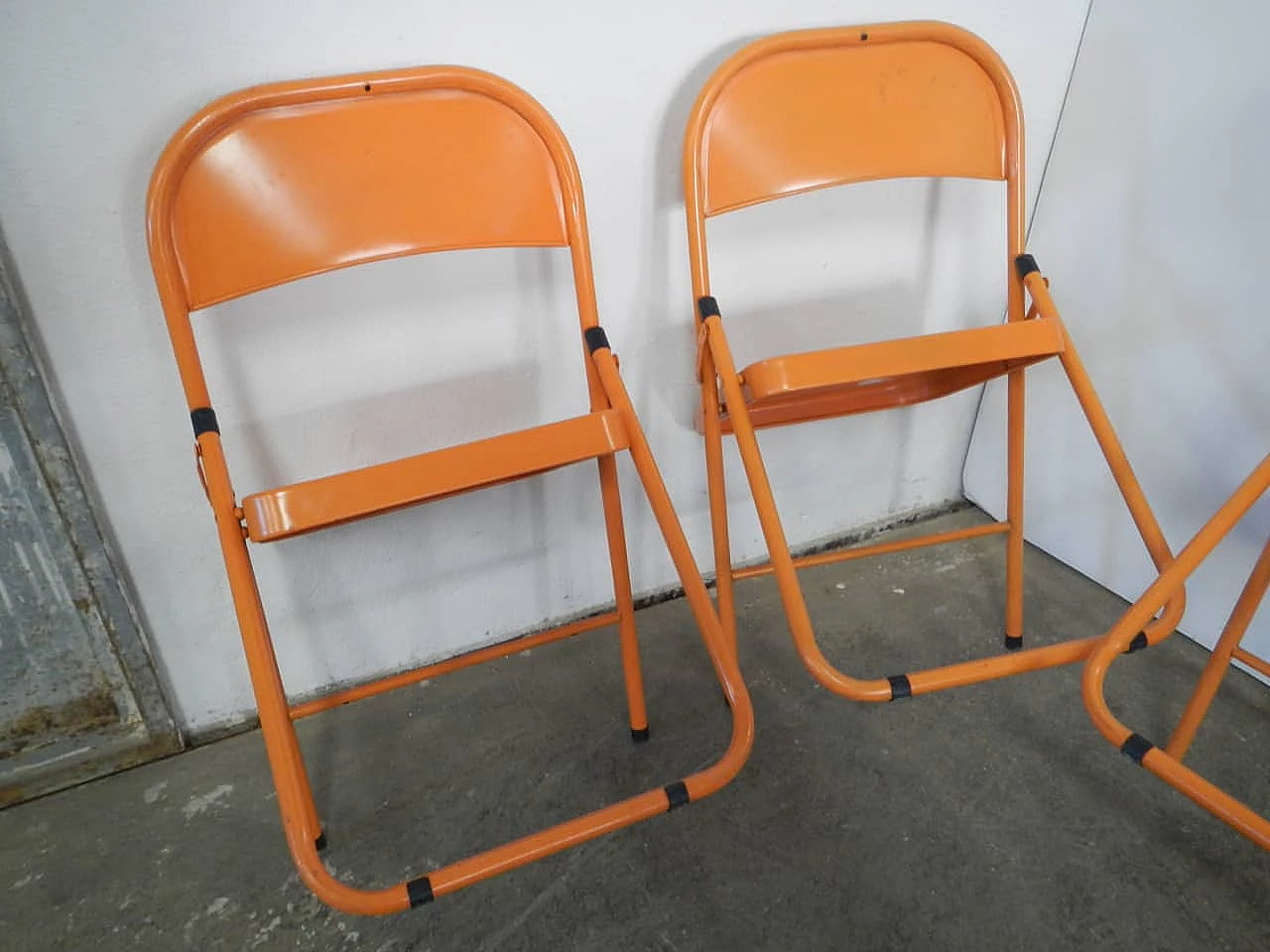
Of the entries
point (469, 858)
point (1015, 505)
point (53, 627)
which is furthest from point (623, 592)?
point (53, 627)

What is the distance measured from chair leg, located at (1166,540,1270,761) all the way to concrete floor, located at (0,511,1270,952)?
3.1 inches

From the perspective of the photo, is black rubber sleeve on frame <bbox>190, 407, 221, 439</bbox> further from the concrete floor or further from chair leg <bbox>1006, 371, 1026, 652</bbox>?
chair leg <bbox>1006, 371, 1026, 652</bbox>

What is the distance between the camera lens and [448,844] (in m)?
1.01

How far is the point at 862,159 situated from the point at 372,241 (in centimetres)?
64

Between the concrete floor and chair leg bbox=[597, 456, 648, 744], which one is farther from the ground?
chair leg bbox=[597, 456, 648, 744]

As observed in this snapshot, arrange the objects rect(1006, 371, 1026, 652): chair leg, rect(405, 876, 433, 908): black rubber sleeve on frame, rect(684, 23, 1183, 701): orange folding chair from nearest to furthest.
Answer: rect(405, 876, 433, 908): black rubber sleeve on frame, rect(684, 23, 1183, 701): orange folding chair, rect(1006, 371, 1026, 652): chair leg

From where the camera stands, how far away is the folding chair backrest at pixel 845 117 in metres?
0.96

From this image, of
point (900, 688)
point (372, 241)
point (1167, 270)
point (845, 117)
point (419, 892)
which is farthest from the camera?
point (1167, 270)

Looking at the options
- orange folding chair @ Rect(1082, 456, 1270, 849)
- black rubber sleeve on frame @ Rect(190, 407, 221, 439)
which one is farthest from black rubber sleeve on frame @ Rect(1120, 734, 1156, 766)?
black rubber sleeve on frame @ Rect(190, 407, 221, 439)

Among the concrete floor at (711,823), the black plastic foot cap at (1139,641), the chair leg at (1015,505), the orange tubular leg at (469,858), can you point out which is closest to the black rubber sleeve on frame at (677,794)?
the orange tubular leg at (469,858)

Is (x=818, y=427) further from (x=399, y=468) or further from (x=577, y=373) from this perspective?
(x=399, y=468)

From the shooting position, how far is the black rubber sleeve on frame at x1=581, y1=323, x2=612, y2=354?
35.9 inches

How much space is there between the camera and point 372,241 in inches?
34.1

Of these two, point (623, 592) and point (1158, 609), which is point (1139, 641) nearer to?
point (1158, 609)
